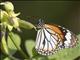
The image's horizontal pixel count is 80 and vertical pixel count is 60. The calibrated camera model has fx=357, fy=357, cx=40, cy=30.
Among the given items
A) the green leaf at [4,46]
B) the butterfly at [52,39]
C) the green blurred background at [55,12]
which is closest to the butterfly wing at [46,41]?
the butterfly at [52,39]

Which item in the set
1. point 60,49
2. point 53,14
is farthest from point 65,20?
point 60,49

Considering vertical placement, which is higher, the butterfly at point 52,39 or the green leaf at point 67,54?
the butterfly at point 52,39

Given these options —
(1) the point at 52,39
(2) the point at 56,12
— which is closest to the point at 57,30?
(1) the point at 52,39

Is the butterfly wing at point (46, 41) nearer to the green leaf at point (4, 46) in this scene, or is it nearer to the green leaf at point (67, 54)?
the green leaf at point (67, 54)

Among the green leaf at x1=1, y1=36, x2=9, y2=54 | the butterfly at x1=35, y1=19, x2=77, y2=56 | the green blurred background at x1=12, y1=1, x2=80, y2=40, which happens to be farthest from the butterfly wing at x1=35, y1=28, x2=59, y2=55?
the green blurred background at x1=12, y1=1, x2=80, y2=40

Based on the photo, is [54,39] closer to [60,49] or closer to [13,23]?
[60,49]

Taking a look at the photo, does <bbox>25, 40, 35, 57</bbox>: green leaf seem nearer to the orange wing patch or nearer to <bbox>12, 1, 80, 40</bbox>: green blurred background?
the orange wing patch

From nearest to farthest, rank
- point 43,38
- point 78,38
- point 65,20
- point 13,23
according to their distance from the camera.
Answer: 1. point 13,23
2. point 78,38
3. point 43,38
4. point 65,20
